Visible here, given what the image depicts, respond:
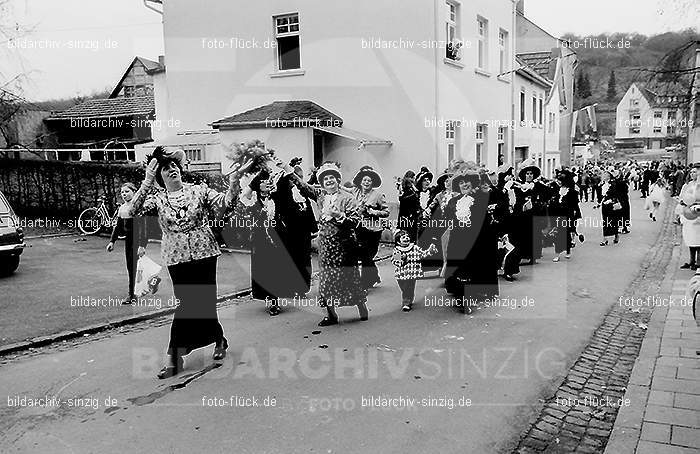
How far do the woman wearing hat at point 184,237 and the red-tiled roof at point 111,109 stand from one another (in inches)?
1045

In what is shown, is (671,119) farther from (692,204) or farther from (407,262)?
(407,262)

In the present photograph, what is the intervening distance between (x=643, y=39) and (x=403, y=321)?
745cm

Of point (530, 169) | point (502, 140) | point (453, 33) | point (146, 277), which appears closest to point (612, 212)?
point (530, 169)

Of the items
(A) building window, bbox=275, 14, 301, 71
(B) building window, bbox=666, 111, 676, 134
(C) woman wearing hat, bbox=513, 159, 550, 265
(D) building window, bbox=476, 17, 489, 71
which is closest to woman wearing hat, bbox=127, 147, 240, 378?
(C) woman wearing hat, bbox=513, 159, 550, 265

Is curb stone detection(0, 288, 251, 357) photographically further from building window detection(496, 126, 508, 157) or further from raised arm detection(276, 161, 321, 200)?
building window detection(496, 126, 508, 157)

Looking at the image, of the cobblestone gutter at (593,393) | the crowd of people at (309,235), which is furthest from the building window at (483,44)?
the cobblestone gutter at (593,393)

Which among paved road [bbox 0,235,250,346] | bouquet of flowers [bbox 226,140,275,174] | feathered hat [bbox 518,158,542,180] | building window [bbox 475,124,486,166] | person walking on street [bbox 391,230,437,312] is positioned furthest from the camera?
building window [bbox 475,124,486,166]

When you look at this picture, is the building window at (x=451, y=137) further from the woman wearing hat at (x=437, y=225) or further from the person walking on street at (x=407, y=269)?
the person walking on street at (x=407, y=269)

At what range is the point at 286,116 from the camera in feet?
52.9

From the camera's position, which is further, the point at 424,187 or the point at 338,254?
the point at 424,187

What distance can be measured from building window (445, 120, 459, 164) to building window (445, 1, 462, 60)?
2.01 meters

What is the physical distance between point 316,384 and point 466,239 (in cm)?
349

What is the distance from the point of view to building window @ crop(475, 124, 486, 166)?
21091 millimetres

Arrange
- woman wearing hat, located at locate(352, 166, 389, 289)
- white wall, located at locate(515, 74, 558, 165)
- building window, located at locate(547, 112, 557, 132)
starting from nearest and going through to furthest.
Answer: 1. woman wearing hat, located at locate(352, 166, 389, 289)
2. white wall, located at locate(515, 74, 558, 165)
3. building window, located at locate(547, 112, 557, 132)
